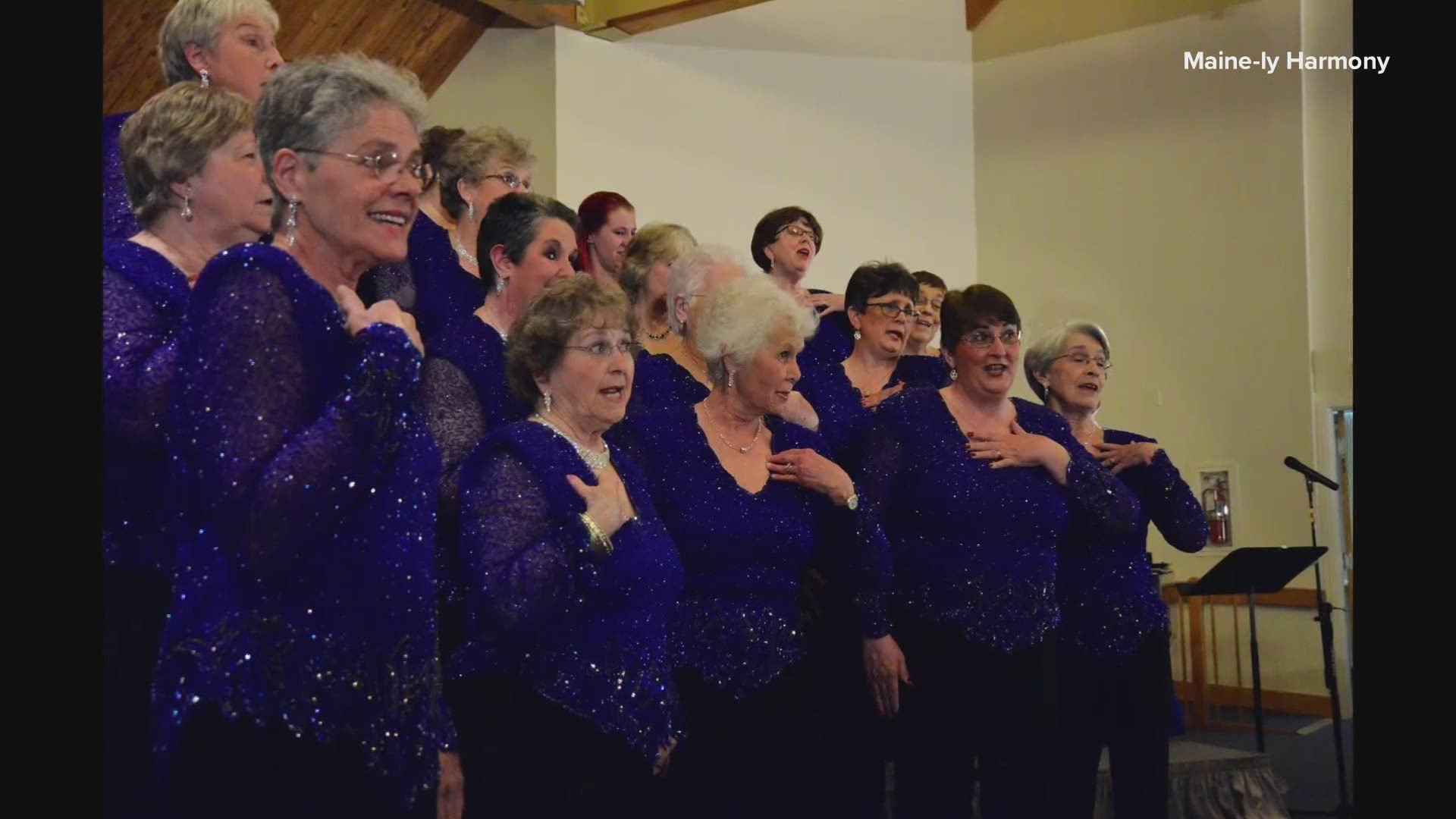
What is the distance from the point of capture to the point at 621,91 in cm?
710

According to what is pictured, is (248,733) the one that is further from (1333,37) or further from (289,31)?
(1333,37)

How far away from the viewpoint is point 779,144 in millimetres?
7754

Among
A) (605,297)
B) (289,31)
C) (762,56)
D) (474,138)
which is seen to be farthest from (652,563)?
(762,56)

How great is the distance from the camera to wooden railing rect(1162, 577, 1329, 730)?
22.7ft

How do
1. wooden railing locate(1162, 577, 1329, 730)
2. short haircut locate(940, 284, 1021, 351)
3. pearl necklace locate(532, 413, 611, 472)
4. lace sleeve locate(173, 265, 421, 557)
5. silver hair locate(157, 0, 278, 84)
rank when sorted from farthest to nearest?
wooden railing locate(1162, 577, 1329, 730) < short haircut locate(940, 284, 1021, 351) < silver hair locate(157, 0, 278, 84) < pearl necklace locate(532, 413, 611, 472) < lace sleeve locate(173, 265, 421, 557)

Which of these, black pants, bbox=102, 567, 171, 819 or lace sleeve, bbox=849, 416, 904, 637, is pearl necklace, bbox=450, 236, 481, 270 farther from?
black pants, bbox=102, 567, 171, 819

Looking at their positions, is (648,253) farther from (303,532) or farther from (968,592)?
(303,532)

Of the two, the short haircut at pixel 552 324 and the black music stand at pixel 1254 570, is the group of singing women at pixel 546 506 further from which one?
the black music stand at pixel 1254 570

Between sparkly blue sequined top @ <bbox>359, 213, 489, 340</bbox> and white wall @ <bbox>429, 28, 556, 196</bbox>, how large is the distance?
3.85 meters

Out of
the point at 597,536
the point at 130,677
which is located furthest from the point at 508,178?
the point at 130,677

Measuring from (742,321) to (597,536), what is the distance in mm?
760

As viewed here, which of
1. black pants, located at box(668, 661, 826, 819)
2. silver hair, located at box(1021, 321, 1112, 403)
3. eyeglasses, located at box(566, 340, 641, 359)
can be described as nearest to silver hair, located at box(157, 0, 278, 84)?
eyeglasses, located at box(566, 340, 641, 359)

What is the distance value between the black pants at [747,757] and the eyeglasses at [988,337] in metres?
1.00

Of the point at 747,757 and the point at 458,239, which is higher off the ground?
the point at 458,239
